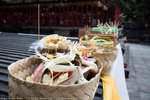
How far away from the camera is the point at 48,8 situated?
7.66 m

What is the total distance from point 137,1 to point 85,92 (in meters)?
19.6

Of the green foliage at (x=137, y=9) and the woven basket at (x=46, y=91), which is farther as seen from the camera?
the green foliage at (x=137, y=9)

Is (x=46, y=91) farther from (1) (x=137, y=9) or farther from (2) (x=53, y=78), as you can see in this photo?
(1) (x=137, y=9)

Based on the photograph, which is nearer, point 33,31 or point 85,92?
point 85,92

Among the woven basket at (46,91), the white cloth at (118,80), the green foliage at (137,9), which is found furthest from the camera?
the green foliage at (137,9)

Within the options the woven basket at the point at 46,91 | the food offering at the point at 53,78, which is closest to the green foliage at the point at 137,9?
the food offering at the point at 53,78

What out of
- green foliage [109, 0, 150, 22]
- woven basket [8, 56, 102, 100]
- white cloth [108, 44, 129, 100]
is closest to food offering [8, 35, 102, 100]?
woven basket [8, 56, 102, 100]

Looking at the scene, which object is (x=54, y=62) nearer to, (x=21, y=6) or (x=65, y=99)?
(x=65, y=99)

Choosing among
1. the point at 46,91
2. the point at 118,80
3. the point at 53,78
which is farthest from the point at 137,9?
the point at 46,91

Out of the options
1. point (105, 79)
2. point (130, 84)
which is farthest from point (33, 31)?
point (105, 79)

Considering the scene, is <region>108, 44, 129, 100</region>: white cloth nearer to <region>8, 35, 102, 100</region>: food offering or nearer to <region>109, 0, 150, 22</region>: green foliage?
<region>8, 35, 102, 100</region>: food offering

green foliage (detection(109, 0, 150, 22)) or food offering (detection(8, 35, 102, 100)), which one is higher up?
green foliage (detection(109, 0, 150, 22))

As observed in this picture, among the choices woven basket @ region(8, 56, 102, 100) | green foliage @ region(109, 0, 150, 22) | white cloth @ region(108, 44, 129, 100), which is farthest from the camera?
green foliage @ region(109, 0, 150, 22)

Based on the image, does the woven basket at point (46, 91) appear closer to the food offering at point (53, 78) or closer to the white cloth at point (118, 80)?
the food offering at point (53, 78)
